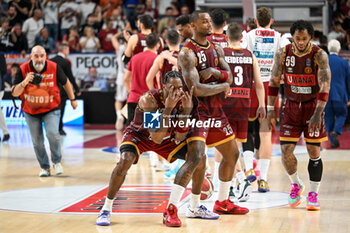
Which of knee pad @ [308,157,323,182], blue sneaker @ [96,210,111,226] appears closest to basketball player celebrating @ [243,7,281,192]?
knee pad @ [308,157,323,182]

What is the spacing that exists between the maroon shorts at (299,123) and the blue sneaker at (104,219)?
2.26m

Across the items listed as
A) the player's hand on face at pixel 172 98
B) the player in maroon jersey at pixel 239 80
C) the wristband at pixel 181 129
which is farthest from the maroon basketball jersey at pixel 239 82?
the player's hand on face at pixel 172 98

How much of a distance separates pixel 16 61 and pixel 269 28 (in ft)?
35.7

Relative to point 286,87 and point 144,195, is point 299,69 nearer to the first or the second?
point 286,87

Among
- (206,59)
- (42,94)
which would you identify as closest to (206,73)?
(206,59)

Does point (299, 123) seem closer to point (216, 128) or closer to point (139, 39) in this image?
point (216, 128)

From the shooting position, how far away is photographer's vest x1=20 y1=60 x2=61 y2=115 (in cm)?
942

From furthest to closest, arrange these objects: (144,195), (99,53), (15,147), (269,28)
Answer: (99,53), (15,147), (269,28), (144,195)

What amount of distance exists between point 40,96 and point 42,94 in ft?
0.14

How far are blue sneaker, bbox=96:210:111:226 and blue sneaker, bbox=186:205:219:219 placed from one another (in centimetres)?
87

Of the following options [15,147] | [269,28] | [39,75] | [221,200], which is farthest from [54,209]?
[15,147]

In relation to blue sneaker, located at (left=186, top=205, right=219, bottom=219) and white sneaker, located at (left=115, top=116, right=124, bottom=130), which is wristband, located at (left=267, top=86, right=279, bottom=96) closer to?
blue sneaker, located at (left=186, top=205, right=219, bottom=219)

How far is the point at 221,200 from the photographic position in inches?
275

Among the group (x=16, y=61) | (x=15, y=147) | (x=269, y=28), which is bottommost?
(x=15, y=147)
